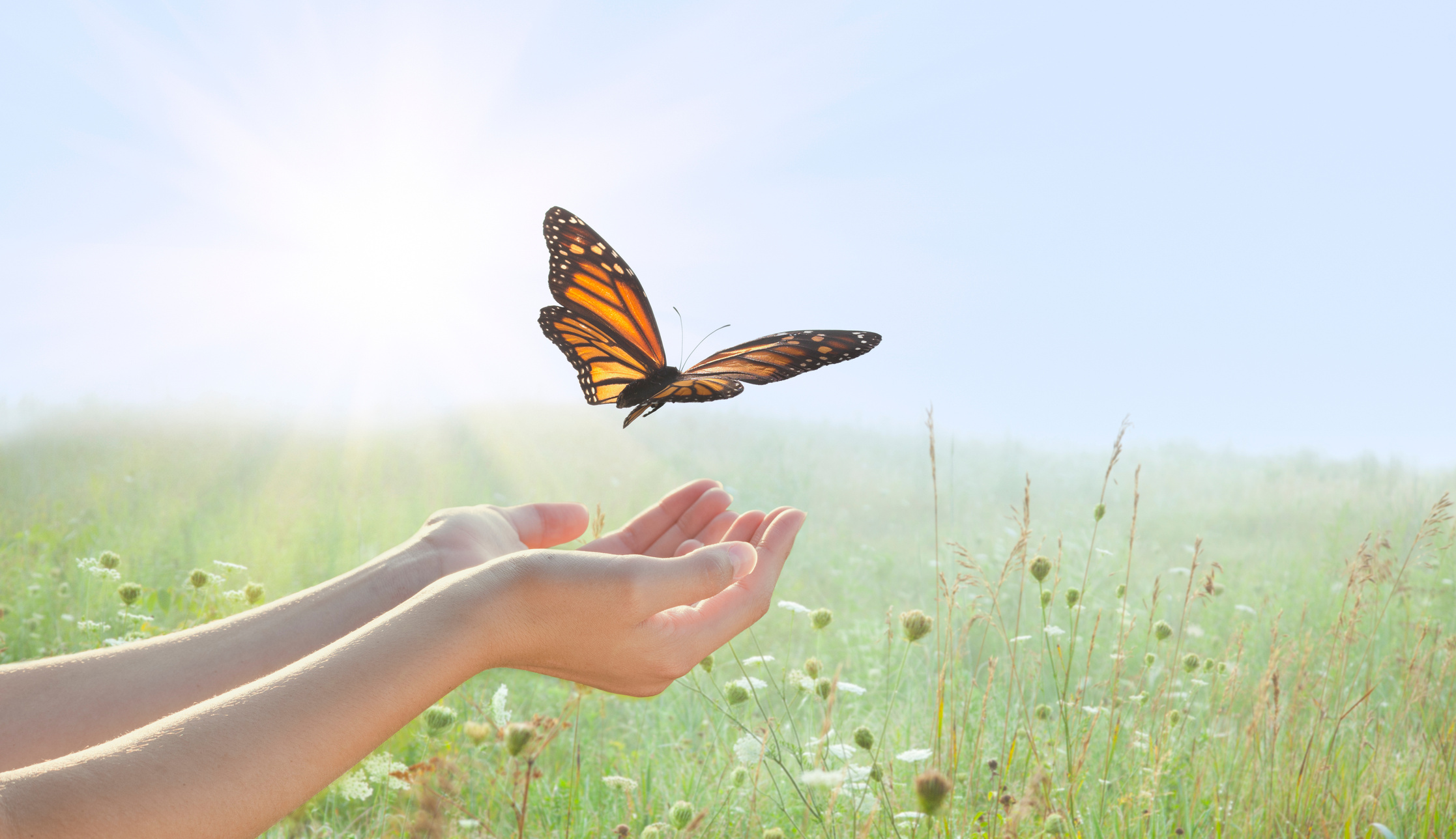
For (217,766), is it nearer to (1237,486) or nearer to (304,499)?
(304,499)

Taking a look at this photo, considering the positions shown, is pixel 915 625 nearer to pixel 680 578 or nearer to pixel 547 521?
pixel 680 578

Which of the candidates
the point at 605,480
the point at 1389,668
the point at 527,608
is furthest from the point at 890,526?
the point at 527,608

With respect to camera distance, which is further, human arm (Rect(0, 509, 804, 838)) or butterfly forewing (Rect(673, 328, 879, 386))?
butterfly forewing (Rect(673, 328, 879, 386))

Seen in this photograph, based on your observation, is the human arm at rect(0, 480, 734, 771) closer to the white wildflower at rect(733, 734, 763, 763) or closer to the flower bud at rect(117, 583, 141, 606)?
the white wildflower at rect(733, 734, 763, 763)

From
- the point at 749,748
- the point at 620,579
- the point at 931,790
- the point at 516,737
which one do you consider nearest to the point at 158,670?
the point at 516,737

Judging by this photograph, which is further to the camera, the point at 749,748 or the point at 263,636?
the point at 749,748

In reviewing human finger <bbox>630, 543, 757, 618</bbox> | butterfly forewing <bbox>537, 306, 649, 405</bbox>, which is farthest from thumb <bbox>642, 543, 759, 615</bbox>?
butterfly forewing <bbox>537, 306, 649, 405</bbox>
